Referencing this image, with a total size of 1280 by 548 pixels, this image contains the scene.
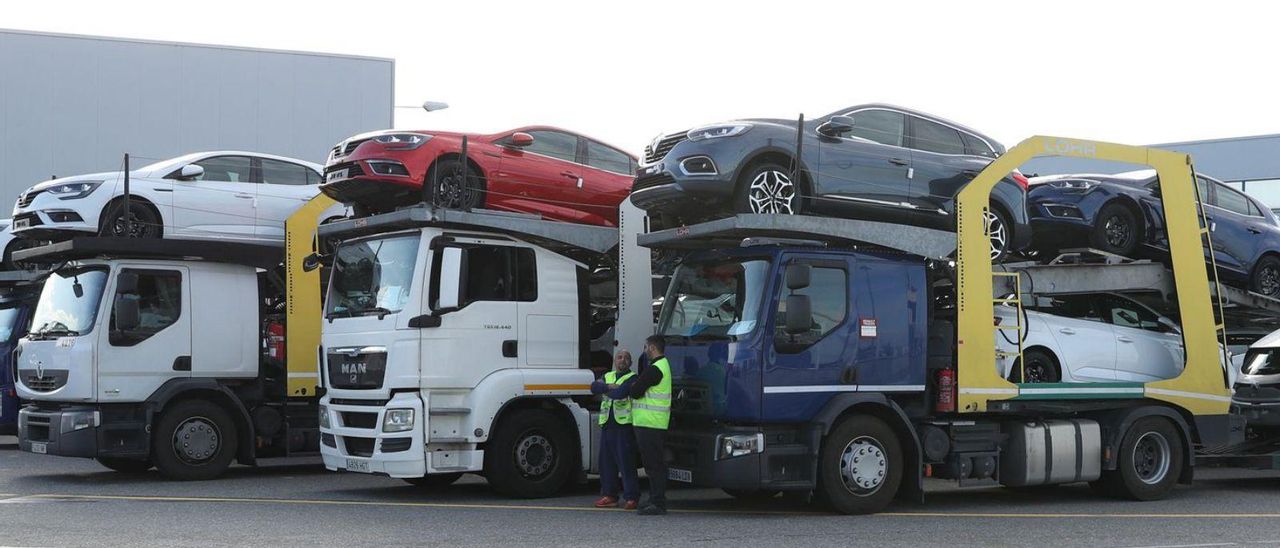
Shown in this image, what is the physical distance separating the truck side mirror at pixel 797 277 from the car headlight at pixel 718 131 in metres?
1.45

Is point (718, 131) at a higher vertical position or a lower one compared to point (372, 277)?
higher

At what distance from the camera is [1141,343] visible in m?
12.7

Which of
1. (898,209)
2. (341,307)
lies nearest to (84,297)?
(341,307)

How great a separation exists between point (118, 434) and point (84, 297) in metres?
1.38

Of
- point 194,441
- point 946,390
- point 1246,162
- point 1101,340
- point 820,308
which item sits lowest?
point 194,441

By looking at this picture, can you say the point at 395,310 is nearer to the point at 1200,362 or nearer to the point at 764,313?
the point at 764,313

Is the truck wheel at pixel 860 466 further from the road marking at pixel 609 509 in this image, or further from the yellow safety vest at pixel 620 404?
the yellow safety vest at pixel 620 404

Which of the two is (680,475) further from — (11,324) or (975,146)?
(11,324)

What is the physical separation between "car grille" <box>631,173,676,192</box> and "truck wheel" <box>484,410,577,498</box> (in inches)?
83.8

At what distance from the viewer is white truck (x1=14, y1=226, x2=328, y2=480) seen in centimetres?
1297

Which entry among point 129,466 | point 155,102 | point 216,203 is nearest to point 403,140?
point 216,203

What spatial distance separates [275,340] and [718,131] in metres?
5.28

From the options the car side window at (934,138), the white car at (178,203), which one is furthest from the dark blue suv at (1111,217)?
the white car at (178,203)

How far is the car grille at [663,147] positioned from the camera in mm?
11719
